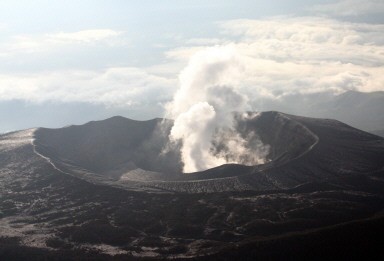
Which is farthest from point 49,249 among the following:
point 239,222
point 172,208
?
point 239,222

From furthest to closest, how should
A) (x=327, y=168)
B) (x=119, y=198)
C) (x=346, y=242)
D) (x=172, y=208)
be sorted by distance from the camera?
1. (x=327, y=168)
2. (x=119, y=198)
3. (x=172, y=208)
4. (x=346, y=242)

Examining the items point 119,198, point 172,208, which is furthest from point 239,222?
point 119,198

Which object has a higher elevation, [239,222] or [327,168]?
[327,168]

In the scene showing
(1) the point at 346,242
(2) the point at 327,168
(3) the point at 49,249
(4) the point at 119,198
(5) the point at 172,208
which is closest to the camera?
(1) the point at 346,242

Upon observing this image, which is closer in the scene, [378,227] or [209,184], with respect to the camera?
[378,227]

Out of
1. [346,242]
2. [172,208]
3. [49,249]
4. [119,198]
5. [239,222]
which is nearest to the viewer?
[346,242]

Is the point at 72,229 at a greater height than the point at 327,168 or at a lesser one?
lesser

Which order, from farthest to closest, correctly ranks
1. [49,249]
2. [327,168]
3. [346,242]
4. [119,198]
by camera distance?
[327,168], [119,198], [49,249], [346,242]

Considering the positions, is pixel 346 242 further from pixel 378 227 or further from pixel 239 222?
pixel 239 222

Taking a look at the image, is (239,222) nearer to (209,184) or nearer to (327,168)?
(209,184)
